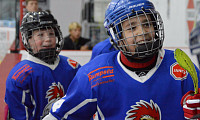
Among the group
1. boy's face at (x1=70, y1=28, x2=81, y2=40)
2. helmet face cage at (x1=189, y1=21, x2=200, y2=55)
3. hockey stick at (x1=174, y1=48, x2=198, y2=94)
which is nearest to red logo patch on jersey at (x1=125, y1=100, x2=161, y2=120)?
hockey stick at (x1=174, y1=48, x2=198, y2=94)

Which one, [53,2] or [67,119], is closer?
[67,119]

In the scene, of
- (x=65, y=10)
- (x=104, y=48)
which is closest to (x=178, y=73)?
(x=104, y=48)

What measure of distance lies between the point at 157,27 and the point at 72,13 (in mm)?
5929

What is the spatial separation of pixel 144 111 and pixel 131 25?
47cm

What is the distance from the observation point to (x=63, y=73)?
9.44 feet

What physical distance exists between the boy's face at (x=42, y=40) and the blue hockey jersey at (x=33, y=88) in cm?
11

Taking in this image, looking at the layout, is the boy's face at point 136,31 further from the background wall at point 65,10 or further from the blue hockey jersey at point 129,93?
the background wall at point 65,10

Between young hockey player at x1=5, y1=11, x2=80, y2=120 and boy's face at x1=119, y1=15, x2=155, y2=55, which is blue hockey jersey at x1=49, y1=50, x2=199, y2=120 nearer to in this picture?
boy's face at x1=119, y1=15, x2=155, y2=55

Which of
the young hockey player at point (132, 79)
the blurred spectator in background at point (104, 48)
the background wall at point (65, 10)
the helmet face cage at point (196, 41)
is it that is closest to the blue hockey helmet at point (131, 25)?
the young hockey player at point (132, 79)

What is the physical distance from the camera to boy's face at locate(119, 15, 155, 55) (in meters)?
1.78

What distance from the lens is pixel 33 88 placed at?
2695 millimetres

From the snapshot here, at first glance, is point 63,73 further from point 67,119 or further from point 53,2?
point 53,2

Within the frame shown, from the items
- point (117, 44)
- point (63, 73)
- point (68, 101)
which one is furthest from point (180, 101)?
point (63, 73)

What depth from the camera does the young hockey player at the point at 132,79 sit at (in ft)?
5.83
